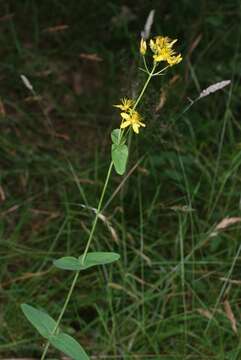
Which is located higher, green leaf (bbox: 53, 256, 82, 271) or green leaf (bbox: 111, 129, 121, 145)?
green leaf (bbox: 111, 129, 121, 145)

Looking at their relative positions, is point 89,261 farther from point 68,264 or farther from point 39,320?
point 39,320

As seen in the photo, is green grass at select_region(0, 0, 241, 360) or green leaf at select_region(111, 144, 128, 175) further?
green grass at select_region(0, 0, 241, 360)

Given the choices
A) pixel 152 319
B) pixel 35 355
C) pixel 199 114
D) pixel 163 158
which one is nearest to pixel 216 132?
pixel 199 114

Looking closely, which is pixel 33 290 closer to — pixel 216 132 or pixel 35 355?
pixel 35 355

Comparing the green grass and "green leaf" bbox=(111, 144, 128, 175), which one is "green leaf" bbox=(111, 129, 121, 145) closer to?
"green leaf" bbox=(111, 144, 128, 175)

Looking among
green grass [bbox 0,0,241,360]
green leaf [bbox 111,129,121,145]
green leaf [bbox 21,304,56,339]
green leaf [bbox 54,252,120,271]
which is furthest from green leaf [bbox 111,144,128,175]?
green grass [bbox 0,0,241,360]

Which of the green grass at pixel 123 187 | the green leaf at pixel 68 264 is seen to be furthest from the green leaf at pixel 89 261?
the green grass at pixel 123 187

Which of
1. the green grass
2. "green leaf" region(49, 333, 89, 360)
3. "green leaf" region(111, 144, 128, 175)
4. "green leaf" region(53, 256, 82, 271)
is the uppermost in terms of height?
"green leaf" region(111, 144, 128, 175)
